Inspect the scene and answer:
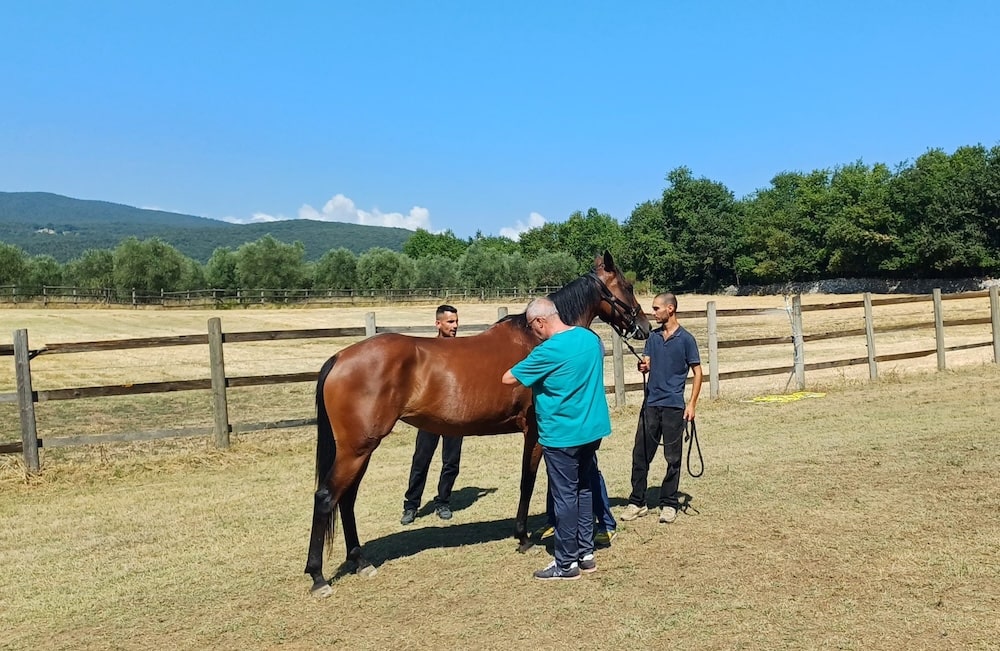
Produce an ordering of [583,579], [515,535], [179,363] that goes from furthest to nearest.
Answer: [179,363], [515,535], [583,579]

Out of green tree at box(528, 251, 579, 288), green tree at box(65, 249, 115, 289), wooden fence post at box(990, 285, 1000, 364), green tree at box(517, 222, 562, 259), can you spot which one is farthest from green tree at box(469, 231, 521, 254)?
wooden fence post at box(990, 285, 1000, 364)

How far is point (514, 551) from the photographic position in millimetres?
5258

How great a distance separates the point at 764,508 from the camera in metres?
5.87

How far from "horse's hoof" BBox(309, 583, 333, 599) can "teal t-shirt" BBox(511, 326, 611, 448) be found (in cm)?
167

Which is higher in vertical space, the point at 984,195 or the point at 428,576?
the point at 984,195

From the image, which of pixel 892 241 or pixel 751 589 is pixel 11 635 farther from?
pixel 892 241

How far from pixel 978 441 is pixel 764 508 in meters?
3.58

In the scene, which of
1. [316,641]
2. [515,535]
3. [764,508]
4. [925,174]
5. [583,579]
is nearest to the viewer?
[316,641]

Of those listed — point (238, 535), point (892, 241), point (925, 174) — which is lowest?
point (238, 535)

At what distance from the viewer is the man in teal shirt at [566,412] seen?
4.45 m

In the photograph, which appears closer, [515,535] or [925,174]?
[515,535]

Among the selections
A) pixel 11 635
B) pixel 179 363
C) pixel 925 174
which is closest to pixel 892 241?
pixel 925 174

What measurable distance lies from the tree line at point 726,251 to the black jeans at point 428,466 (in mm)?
51928

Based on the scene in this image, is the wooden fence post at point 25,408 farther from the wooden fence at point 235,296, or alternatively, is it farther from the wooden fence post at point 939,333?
the wooden fence at point 235,296
